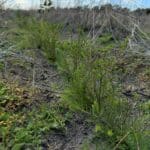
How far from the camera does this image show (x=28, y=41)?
6.25 metres

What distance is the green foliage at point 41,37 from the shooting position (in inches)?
218

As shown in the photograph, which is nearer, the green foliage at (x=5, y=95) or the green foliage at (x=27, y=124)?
the green foliage at (x=27, y=124)

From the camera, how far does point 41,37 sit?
18.7 feet

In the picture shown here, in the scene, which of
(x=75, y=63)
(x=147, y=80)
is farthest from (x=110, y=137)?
(x=147, y=80)

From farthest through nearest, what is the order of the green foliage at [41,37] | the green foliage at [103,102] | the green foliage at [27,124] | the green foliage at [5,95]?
the green foliage at [41,37]
the green foliage at [5,95]
the green foliage at [27,124]
the green foliage at [103,102]

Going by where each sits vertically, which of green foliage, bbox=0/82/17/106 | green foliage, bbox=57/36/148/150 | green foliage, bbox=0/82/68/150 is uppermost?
green foliage, bbox=57/36/148/150

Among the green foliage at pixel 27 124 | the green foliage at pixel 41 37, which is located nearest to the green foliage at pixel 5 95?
the green foliage at pixel 27 124

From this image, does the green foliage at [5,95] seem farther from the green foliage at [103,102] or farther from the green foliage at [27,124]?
the green foliage at [103,102]

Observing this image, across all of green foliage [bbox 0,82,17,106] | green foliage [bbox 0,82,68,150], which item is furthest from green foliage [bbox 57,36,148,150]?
green foliage [bbox 0,82,17,106]

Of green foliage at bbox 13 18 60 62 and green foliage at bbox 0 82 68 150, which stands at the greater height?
green foliage at bbox 13 18 60 62

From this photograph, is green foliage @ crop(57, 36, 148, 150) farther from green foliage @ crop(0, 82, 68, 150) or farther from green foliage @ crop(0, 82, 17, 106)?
green foliage @ crop(0, 82, 17, 106)

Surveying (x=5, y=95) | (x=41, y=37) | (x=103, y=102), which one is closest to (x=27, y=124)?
(x=5, y=95)

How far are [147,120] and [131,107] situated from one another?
5.9 inches

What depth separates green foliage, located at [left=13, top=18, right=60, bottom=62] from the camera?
18.1ft
